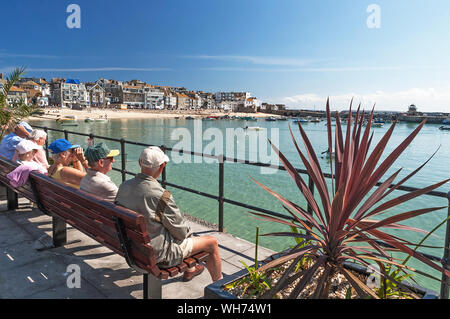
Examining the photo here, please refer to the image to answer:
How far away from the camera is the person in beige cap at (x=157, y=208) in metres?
2.34

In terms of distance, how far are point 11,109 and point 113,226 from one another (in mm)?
7160

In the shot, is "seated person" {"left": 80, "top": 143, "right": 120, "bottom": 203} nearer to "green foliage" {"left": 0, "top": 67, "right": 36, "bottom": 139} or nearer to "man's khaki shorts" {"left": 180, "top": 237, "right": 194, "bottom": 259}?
"man's khaki shorts" {"left": 180, "top": 237, "right": 194, "bottom": 259}

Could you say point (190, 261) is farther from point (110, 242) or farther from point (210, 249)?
point (110, 242)

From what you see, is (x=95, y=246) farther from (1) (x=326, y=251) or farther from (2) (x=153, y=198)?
(1) (x=326, y=251)

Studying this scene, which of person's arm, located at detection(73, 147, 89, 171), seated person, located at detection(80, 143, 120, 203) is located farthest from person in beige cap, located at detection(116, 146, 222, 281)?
person's arm, located at detection(73, 147, 89, 171)

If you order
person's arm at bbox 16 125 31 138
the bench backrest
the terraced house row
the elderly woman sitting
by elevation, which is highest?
the terraced house row

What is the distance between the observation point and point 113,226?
7.58ft

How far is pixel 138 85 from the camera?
16175 cm

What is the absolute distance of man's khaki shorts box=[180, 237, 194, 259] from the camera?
2532 mm

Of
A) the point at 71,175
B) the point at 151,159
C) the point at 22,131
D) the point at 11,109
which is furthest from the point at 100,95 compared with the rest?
the point at 151,159

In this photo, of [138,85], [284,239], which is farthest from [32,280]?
[138,85]

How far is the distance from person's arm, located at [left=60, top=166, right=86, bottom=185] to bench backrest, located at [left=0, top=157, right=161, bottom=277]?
1.08ft
